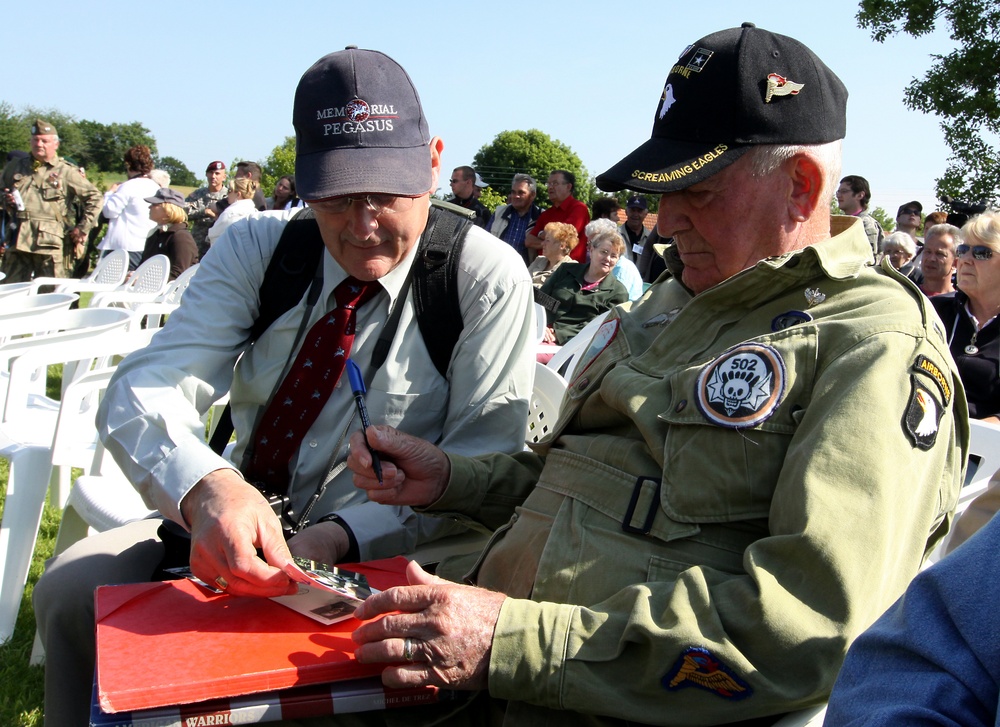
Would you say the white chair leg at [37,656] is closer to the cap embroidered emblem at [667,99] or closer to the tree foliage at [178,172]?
the cap embroidered emblem at [667,99]

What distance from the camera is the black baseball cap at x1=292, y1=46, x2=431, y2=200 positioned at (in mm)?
1957

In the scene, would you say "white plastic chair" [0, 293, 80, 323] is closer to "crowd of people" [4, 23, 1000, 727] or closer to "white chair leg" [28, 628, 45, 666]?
"white chair leg" [28, 628, 45, 666]

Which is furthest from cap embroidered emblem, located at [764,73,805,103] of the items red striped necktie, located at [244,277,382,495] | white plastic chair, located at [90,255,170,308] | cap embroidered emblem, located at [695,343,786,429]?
white plastic chair, located at [90,255,170,308]

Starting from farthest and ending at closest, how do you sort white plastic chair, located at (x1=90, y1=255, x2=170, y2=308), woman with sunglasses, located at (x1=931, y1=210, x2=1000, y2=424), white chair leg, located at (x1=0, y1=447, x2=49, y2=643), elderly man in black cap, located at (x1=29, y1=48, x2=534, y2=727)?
white plastic chair, located at (x1=90, y1=255, x2=170, y2=308) → woman with sunglasses, located at (x1=931, y1=210, x2=1000, y2=424) → white chair leg, located at (x1=0, y1=447, x2=49, y2=643) → elderly man in black cap, located at (x1=29, y1=48, x2=534, y2=727)

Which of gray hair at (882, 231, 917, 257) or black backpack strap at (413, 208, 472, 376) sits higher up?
black backpack strap at (413, 208, 472, 376)

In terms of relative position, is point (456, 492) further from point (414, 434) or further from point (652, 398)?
point (652, 398)

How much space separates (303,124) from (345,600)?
1.12 meters

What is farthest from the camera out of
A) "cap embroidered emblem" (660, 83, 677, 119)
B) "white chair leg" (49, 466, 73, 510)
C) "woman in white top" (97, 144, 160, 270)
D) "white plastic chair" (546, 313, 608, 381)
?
"woman in white top" (97, 144, 160, 270)

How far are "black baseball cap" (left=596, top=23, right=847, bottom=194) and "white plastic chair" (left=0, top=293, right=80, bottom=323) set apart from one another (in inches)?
133

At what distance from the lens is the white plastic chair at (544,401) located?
8.94ft

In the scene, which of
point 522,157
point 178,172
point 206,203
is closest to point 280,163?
point 206,203

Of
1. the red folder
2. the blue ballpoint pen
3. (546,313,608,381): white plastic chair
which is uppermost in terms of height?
the blue ballpoint pen

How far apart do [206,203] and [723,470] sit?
11199 millimetres

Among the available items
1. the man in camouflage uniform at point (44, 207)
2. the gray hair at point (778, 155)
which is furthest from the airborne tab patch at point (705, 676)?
the man in camouflage uniform at point (44, 207)
